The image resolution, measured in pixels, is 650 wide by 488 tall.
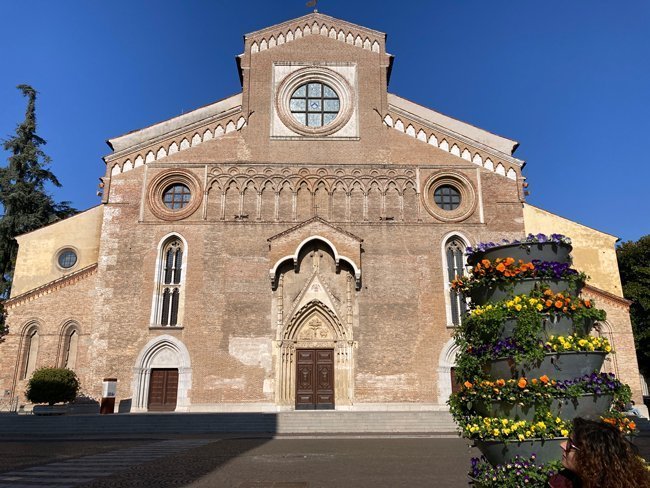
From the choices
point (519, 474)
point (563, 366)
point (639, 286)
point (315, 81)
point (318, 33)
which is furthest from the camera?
point (639, 286)

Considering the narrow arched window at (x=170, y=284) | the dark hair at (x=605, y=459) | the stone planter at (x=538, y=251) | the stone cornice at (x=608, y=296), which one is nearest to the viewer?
the dark hair at (x=605, y=459)

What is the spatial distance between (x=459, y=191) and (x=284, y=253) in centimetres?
917

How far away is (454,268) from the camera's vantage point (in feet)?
78.3

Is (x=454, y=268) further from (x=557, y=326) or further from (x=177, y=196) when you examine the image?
(x=557, y=326)

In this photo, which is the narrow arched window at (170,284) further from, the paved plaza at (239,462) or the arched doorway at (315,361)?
the paved plaza at (239,462)

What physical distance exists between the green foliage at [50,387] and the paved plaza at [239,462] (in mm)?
4566

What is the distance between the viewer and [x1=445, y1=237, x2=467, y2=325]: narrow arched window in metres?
23.1

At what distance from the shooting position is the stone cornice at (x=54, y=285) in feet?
77.6

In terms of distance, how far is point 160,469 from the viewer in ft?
32.1

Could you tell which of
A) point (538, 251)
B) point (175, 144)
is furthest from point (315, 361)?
point (538, 251)

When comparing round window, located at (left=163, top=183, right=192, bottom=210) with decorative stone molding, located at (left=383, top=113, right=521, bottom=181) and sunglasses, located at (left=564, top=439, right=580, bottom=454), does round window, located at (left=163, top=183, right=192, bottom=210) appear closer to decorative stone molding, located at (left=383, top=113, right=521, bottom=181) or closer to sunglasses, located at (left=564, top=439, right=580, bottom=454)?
decorative stone molding, located at (left=383, top=113, right=521, bottom=181)

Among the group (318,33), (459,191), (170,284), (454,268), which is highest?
(318,33)

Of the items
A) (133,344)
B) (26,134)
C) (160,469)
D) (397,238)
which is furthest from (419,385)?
(26,134)

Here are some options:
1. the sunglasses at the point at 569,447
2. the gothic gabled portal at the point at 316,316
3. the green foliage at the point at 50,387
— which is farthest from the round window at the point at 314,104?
Result: the sunglasses at the point at 569,447
